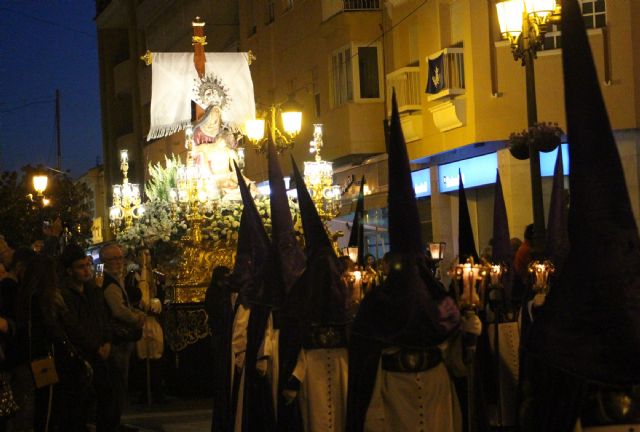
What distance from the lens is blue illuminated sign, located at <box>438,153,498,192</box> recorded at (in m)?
26.4

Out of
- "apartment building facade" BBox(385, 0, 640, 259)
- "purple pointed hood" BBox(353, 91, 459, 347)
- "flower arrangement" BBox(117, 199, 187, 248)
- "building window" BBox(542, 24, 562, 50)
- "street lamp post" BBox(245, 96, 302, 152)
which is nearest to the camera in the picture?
"purple pointed hood" BBox(353, 91, 459, 347)

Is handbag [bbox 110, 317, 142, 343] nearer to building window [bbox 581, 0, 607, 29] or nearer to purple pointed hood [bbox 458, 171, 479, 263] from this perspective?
purple pointed hood [bbox 458, 171, 479, 263]

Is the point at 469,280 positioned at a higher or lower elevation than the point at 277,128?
lower

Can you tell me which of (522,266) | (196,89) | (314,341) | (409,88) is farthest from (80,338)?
(409,88)

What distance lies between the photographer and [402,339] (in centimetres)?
859

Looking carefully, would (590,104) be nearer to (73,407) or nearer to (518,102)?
(73,407)

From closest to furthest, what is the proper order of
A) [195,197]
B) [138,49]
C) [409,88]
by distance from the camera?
[195,197]
[409,88]
[138,49]

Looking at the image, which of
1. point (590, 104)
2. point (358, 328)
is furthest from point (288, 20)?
point (590, 104)

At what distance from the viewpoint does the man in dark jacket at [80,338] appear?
37.2 feet

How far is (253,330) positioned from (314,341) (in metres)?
0.84

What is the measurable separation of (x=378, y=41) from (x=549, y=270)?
20.7 m

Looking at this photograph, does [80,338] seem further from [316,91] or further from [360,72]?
[316,91]

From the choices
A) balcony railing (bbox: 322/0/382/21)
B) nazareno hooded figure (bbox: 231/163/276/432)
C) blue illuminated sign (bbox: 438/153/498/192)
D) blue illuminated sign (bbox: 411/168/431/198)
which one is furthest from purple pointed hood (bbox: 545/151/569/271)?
balcony railing (bbox: 322/0/382/21)

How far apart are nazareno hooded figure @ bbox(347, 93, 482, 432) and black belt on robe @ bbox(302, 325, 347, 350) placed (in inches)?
45.5
